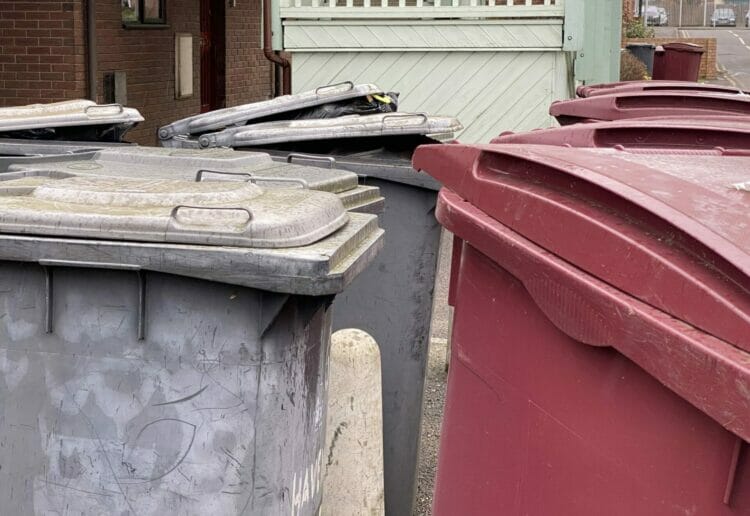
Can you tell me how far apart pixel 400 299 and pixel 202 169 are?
0.91m

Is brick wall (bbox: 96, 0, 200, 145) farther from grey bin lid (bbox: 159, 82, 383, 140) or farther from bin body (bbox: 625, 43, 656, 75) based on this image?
bin body (bbox: 625, 43, 656, 75)

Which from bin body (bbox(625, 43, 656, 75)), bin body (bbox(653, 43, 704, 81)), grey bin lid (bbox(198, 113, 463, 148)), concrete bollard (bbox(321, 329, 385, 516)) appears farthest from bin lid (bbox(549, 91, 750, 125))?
bin body (bbox(625, 43, 656, 75))

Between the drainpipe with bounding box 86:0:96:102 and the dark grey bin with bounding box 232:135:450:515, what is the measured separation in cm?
724

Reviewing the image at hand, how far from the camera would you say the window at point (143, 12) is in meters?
12.1

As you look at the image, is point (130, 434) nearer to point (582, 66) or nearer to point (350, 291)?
point (350, 291)

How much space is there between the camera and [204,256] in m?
2.55

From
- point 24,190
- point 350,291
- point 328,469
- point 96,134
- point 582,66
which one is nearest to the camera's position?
point 24,190

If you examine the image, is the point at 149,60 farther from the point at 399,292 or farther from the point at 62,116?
the point at 399,292

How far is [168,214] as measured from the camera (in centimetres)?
263

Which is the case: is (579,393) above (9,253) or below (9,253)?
below

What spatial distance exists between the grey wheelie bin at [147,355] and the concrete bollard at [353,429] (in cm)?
109

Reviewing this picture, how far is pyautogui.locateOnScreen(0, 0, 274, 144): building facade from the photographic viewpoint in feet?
35.2

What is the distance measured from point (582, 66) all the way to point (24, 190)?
6.65 meters

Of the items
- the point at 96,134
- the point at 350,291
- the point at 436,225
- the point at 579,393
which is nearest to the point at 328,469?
the point at 350,291
